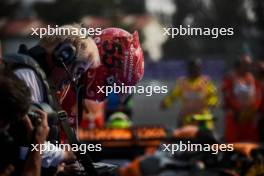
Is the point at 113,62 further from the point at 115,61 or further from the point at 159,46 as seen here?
the point at 159,46

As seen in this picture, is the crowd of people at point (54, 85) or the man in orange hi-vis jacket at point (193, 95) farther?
the man in orange hi-vis jacket at point (193, 95)

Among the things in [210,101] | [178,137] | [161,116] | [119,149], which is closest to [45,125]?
[178,137]

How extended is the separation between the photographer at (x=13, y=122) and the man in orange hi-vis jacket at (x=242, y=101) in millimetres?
6351

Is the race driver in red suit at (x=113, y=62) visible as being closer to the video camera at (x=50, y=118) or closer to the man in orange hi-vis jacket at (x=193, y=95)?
the video camera at (x=50, y=118)

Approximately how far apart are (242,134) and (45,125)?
6800mm

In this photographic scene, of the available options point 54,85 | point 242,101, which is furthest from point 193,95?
point 54,85

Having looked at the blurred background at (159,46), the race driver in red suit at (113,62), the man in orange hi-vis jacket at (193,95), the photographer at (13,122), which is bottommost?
the photographer at (13,122)

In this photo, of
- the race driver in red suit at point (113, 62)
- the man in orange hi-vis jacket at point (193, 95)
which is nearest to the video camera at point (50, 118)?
the race driver in red suit at point (113, 62)

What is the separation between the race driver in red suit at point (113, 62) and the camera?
339 cm

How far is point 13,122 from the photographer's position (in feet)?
8.27

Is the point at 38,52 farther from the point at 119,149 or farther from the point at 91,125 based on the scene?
the point at 91,125

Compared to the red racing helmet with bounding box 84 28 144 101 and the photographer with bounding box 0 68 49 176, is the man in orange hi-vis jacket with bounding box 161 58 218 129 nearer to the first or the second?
the red racing helmet with bounding box 84 28 144 101

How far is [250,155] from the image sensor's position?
514cm

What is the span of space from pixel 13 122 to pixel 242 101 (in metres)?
6.73
